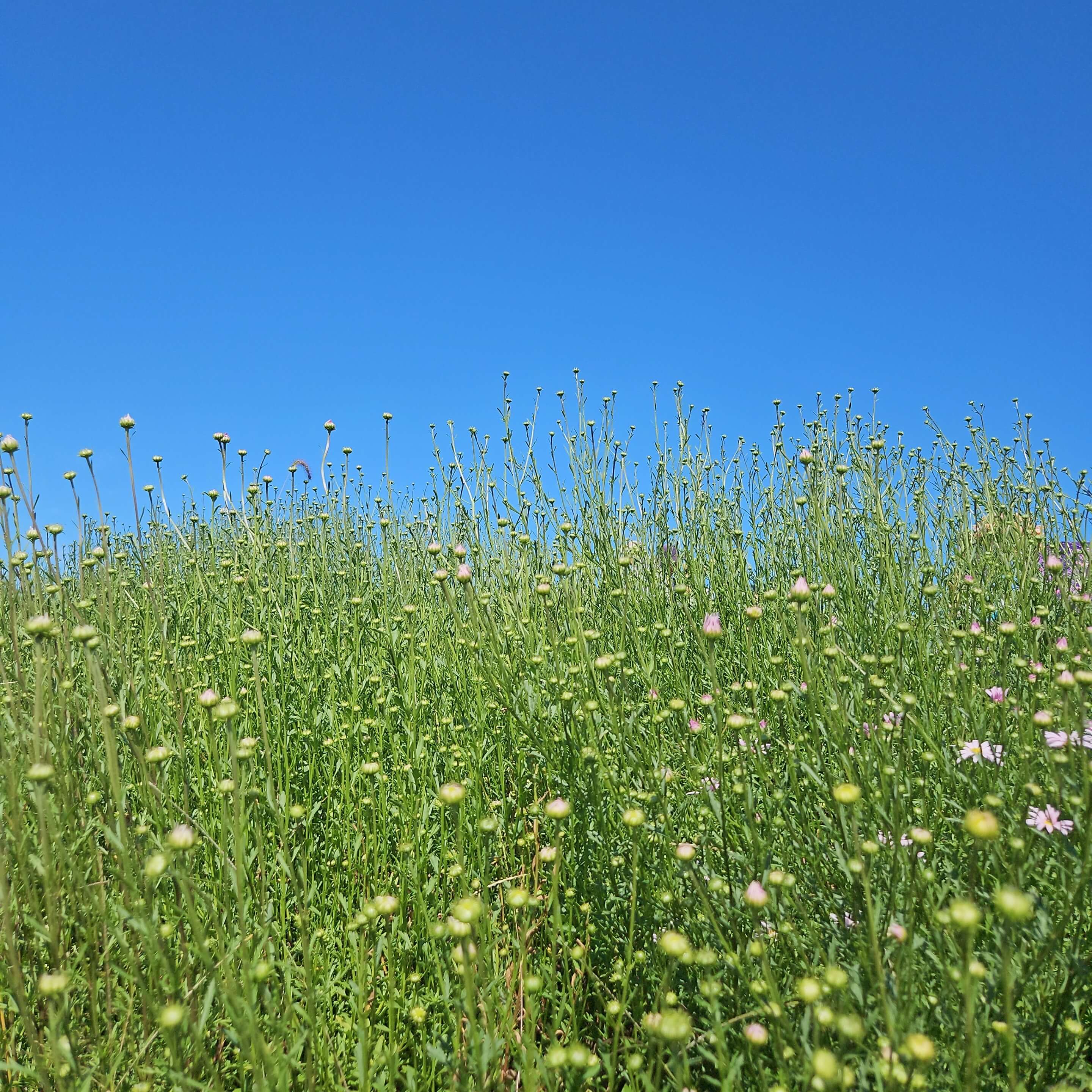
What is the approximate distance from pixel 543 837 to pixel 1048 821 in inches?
47.5

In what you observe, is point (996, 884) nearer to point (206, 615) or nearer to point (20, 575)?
point (20, 575)

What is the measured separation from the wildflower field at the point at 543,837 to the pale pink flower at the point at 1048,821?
0.01 m

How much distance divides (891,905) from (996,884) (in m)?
0.50

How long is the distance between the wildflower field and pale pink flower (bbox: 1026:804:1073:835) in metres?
0.01

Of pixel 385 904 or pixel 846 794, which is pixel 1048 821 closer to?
pixel 846 794

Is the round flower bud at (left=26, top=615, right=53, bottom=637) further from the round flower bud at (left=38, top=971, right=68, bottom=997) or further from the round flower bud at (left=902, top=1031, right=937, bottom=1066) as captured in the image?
the round flower bud at (left=902, top=1031, right=937, bottom=1066)

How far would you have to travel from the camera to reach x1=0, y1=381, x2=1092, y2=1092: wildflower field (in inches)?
43.0

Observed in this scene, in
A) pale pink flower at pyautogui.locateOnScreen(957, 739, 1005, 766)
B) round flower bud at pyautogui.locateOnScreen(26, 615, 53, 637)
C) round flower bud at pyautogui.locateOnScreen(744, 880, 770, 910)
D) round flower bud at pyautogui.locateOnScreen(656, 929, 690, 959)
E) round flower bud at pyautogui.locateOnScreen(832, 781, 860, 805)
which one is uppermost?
round flower bud at pyautogui.locateOnScreen(26, 615, 53, 637)

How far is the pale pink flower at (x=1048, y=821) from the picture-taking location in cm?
159

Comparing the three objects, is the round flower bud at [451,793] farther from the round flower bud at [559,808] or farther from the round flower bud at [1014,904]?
the round flower bud at [1014,904]

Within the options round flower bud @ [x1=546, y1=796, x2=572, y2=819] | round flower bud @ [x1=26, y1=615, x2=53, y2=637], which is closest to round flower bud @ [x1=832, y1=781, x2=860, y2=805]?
round flower bud @ [x1=546, y1=796, x2=572, y2=819]

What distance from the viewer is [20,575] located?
1.96m

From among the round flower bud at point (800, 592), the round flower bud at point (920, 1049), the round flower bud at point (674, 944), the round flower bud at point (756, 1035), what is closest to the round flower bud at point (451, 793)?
the round flower bud at point (674, 944)

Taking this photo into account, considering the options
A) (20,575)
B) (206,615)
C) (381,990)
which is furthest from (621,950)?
(206,615)
